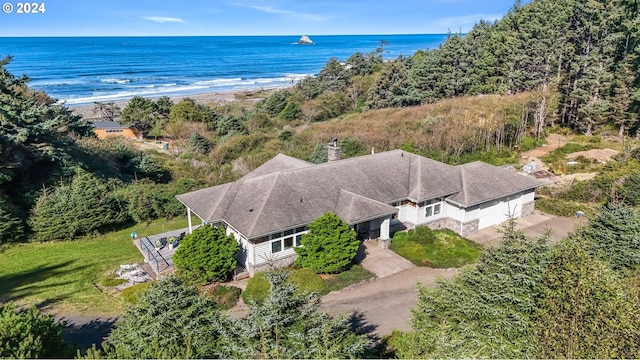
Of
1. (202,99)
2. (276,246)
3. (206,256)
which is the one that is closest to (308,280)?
(276,246)

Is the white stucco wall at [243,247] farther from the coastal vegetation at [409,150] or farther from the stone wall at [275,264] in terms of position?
the coastal vegetation at [409,150]

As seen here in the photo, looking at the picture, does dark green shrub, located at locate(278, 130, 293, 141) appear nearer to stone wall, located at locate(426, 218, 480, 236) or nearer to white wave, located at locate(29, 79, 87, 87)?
stone wall, located at locate(426, 218, 480, 236)

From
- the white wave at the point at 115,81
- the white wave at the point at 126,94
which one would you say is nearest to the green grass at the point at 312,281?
the white wave at the point at 126,94

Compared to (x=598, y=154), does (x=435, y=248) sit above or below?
below

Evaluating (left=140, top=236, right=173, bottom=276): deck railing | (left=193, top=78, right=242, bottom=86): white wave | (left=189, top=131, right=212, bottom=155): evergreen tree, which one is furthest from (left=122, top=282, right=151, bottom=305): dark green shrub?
(left=193, top=78, right=242, bottom=86): white wave

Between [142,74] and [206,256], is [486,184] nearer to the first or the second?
[206,256]

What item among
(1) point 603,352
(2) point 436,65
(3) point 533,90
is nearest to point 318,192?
(1) point 603,352
